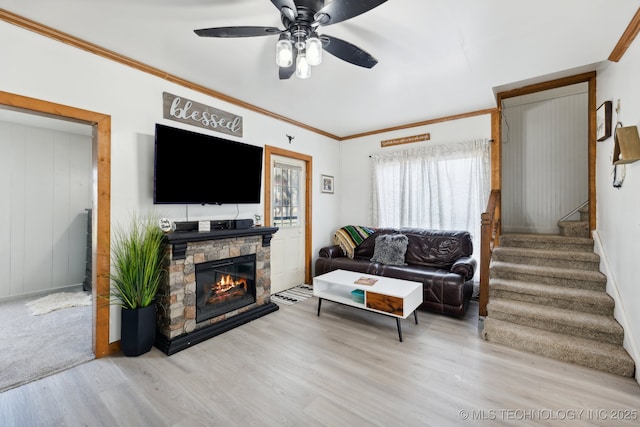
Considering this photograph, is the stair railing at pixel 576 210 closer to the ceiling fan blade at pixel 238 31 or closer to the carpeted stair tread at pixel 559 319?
the carpeted stair tread at pixel 559 319

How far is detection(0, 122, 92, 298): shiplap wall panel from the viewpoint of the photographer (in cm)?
376

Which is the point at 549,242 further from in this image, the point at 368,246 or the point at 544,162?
the point at 368,246

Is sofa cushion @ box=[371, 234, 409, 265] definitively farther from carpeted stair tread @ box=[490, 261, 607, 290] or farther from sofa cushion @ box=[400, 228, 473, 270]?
carpeted stair tread @ box=[490, 261, 607, 290]

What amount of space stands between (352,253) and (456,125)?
8.08 feet

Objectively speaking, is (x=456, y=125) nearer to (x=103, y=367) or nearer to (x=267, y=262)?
(x=267, y=262)

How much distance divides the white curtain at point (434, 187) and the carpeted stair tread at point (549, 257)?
1.80 ft

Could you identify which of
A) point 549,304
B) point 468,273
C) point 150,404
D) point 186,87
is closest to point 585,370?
point 549,304

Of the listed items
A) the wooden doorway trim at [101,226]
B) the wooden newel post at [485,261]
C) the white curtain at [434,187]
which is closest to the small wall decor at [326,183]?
the white curtain at [434,187]

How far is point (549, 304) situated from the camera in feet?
9.04

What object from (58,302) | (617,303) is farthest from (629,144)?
(58,302)

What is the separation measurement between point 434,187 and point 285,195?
2.28m

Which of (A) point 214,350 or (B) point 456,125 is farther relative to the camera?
(B) point 456,125

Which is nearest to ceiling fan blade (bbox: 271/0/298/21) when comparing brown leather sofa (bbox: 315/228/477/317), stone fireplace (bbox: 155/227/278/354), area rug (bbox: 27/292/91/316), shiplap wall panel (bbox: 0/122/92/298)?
stone fireplace (bbox: 155/227/278/354)

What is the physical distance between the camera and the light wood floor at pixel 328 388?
170cm
